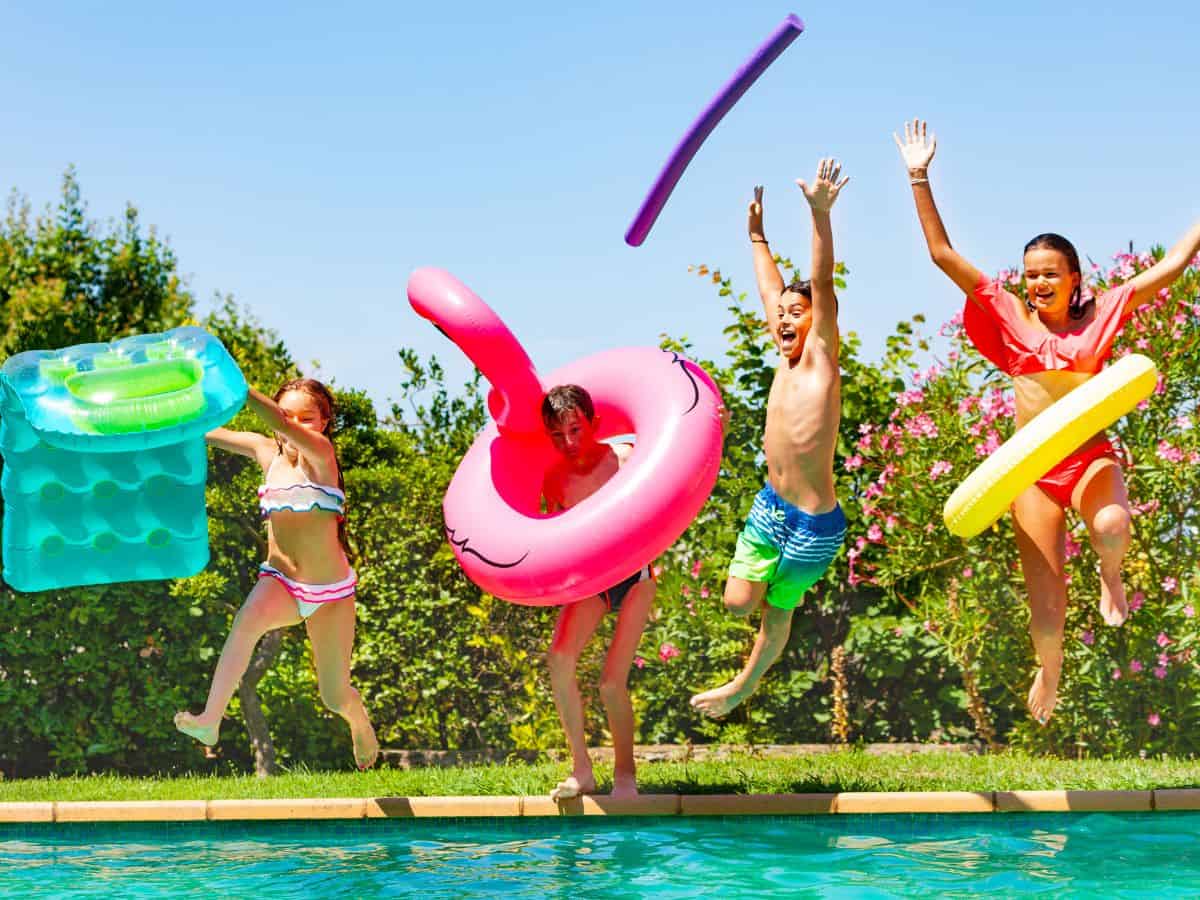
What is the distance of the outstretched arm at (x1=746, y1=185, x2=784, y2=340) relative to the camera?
6262mm

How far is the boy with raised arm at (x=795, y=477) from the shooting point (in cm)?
594

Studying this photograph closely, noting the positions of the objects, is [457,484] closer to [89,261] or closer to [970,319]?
[970,319]

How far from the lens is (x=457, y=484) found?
277 inches

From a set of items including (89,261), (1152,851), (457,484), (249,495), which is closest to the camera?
(1152,851)

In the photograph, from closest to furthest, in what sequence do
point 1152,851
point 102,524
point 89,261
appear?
point 1152,851 → point 102,524 → point 89,261

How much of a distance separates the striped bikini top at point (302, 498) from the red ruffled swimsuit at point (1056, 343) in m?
3.00

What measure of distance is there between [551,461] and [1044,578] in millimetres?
2394

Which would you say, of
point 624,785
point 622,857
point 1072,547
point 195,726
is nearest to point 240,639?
point 195,726

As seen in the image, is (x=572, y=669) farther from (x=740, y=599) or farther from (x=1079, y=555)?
(x=1079, y=555)

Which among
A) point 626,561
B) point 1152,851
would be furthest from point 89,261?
point 1152,851

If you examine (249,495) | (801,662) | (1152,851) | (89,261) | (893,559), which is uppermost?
(89,261)

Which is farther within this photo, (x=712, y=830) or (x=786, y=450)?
(x=712, y=830)

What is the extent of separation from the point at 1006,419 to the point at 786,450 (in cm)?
307

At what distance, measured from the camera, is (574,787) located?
664cm
